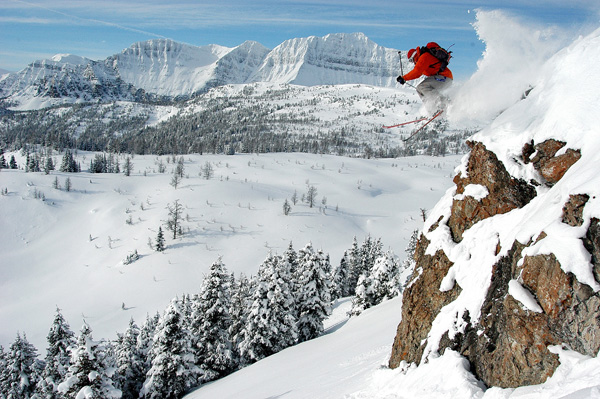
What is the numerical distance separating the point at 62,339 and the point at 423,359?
2191 centimetres

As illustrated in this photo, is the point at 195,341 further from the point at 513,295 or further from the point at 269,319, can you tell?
the point at 513,295

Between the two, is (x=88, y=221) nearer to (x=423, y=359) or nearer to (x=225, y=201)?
(x=225, y=201)

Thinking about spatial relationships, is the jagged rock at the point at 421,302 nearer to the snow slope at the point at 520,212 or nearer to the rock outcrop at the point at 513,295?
the rock outcrop at the point at 513,295

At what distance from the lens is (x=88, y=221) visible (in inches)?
2724

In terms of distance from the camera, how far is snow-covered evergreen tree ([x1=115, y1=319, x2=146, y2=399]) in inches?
Answer: 842

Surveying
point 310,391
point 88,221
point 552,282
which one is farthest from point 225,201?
point 552,282

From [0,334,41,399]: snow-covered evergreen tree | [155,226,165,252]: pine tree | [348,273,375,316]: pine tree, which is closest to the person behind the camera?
[0,334,41,399]: snow-covered evergreen tree

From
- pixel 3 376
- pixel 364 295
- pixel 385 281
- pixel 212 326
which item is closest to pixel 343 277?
pixel 364 295

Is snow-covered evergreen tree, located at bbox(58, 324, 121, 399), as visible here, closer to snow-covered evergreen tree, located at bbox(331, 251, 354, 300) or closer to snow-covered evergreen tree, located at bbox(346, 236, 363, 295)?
snow-covered evergreen tree, located at bbox(331, 251, 354, 300)

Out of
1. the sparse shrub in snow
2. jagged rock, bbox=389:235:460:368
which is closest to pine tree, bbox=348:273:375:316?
jagged rock, bbox=389:235:460:368

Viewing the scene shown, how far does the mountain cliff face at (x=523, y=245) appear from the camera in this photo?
4.62m

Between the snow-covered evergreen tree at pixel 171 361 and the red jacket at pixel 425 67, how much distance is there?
16.9 meters

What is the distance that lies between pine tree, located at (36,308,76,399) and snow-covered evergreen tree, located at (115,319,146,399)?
2.90 meters

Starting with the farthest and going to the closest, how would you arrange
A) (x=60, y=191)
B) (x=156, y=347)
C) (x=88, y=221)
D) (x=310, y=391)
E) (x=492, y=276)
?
(x=60, y=191), (x=88, y=221), (x=156, y=347), (x=310, y=391), (x=492, y=276)
